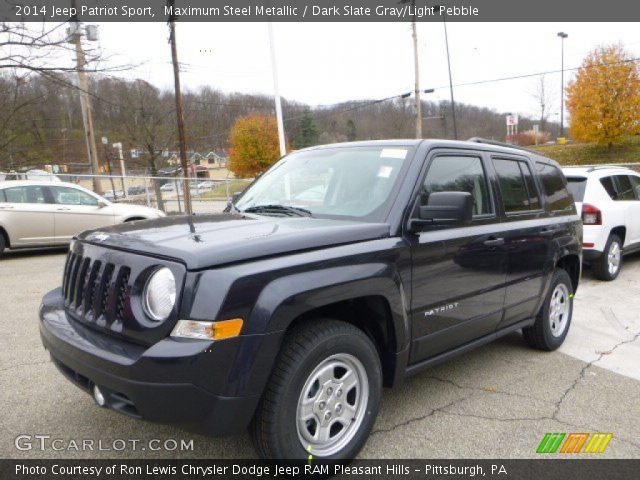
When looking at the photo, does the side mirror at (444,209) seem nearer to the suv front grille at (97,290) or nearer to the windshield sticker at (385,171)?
the windshield sticker at (385,171)

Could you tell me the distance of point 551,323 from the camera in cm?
465

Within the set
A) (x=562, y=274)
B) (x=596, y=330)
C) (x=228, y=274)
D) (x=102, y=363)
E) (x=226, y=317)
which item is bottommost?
(x=596, y=330)

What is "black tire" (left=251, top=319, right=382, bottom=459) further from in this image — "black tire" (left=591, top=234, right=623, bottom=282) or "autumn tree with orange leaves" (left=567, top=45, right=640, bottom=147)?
"autumn tree with orange leaves" (left=567, top=45, right=640, bottom=147)

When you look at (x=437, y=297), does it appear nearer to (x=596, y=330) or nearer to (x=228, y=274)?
(x=228, y=274)

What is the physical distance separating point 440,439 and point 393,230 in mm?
1347

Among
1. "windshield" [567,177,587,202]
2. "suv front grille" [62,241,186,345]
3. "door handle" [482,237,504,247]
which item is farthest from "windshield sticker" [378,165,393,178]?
"windshield" [567,177,587,202]

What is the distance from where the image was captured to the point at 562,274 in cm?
467

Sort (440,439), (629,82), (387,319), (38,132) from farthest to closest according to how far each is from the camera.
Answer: (629,82)
(38,132)
(440,439)
(387,319)

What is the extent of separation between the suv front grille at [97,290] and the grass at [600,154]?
40.1m

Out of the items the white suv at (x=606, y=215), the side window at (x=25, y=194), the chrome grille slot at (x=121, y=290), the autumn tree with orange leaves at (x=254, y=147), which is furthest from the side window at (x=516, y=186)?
the autumn tree with orange leaves at (x=254, y=147)

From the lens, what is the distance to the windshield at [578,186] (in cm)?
769

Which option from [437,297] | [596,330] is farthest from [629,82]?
[437,297]

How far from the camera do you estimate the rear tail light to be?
24.6 feet

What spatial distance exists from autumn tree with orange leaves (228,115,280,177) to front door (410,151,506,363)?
48504 mm
